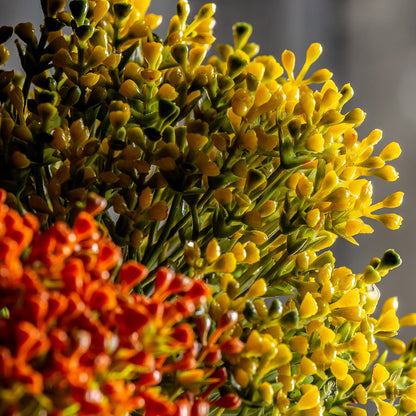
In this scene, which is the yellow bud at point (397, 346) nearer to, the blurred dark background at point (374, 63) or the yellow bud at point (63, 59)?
the yellow bud at point (63, 59)

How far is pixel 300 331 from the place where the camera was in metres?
0.49

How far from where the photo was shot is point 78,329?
299 millimetres

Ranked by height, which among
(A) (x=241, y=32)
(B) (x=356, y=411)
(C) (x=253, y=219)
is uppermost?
(A) (x=241, y=32)

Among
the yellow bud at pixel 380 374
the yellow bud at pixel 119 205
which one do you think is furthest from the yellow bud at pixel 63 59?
the yellow bud at pixel 380 374

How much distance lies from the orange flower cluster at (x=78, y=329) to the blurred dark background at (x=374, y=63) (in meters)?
1.10

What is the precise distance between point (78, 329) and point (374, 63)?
4.16 ft

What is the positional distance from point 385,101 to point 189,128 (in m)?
1.05

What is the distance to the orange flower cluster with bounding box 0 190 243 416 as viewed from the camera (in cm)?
28

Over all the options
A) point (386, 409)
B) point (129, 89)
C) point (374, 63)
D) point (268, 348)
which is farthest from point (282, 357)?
point (374, 63)

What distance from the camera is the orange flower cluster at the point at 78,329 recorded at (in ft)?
0.92

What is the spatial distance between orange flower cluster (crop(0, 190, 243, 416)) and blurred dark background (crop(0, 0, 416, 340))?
110 cm

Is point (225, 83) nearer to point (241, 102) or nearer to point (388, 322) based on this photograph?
point (241, 102)

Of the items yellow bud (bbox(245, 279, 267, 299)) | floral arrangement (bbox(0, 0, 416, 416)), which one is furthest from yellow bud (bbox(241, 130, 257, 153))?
yellow bud (bbox(245, 279, 267, 299))

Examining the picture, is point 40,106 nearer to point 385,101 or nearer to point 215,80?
point 215,80
